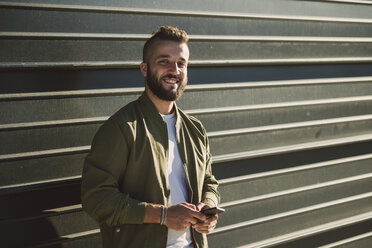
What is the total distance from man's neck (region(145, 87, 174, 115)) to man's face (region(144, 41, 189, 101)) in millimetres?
37

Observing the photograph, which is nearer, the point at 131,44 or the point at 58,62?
the point at 58,62

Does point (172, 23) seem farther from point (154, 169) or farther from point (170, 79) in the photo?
point (154, 169)

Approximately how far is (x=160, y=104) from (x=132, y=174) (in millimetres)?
453

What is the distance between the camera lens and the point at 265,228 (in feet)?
12.1

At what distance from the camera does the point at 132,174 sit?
7.65 ft

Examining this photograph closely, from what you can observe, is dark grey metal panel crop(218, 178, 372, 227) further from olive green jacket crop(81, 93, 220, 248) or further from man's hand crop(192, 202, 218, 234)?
man's hand crop(192, 202, 218, 234)

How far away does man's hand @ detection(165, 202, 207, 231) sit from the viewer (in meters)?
2.22

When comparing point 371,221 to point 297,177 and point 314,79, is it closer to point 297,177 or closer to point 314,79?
point 297,177

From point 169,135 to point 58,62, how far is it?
78cm

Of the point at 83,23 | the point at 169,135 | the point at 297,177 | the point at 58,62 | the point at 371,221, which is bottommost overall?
the point at 371,221

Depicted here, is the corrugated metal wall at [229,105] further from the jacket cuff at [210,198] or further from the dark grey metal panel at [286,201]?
the jacket cuff at [210,198]

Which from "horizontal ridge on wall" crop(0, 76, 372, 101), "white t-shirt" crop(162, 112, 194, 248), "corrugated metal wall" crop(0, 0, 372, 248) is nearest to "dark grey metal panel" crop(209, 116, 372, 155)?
"corrugated metal wall" crop(0, 0, 372, 248)

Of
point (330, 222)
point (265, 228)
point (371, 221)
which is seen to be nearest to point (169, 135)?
point (265, 228)

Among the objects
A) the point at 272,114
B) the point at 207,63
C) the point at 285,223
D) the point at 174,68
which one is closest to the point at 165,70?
the point at 174,68
